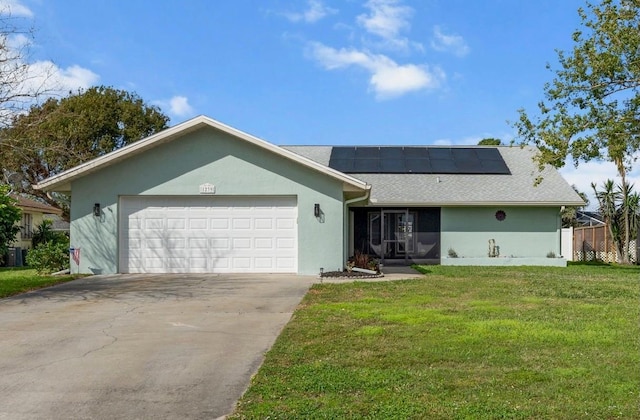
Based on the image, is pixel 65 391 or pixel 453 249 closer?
pixel 65 391

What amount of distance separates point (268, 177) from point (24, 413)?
40.1 ft

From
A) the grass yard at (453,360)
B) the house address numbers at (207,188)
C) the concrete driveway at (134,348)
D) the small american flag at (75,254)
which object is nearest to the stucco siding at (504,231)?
the house address numbers at (207,188)

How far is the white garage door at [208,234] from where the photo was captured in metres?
17.2

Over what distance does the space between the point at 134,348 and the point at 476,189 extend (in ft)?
59.1

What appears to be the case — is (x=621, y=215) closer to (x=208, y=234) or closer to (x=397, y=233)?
(x=397, y=233)

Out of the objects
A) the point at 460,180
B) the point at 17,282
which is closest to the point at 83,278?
the point at 17,282

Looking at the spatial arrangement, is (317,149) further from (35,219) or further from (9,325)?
(9,325)

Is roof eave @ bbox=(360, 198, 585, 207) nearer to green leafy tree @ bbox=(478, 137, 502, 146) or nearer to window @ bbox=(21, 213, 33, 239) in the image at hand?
window @ bbox=(21, 213, 33, 239)

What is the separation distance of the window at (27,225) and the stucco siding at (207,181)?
1435 cm

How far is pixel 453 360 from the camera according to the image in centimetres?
663

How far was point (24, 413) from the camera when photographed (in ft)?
16.7

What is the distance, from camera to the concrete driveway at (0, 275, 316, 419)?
5398 millimetres

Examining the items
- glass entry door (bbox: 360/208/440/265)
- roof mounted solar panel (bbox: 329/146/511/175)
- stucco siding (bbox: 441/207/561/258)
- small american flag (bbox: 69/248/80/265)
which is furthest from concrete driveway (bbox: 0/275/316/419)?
roof mounted solar panel (bbox: 329/146/511/175)

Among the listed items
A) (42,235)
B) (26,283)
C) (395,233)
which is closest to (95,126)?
(42,235)
